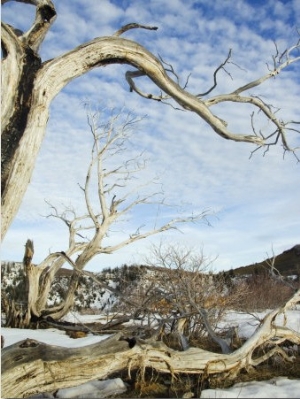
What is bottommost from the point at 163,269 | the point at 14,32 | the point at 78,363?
the point at 78,363

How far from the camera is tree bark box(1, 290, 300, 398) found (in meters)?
4.07

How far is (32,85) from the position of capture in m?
3.97

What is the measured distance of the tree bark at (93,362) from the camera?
407 cm

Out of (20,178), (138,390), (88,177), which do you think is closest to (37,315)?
(88,177)

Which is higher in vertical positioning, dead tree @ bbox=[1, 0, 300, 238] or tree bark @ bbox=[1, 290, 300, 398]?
dead tree @ bbox=[1, 0, 300, 238]

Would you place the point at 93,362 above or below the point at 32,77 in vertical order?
below

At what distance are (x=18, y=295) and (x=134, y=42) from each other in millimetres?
14604

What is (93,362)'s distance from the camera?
4.39 metres

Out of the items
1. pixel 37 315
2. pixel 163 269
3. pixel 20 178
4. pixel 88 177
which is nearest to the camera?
pixel 20 178

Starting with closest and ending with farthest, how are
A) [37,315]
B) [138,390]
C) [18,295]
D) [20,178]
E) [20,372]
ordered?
[20,178], [20,372], [138,390], [37,315], [18,295]

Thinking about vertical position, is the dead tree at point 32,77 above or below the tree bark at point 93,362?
above

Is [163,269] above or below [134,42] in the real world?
below

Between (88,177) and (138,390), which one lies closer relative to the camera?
(138,390)

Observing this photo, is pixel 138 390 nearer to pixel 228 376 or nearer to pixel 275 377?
pixel 228 376
